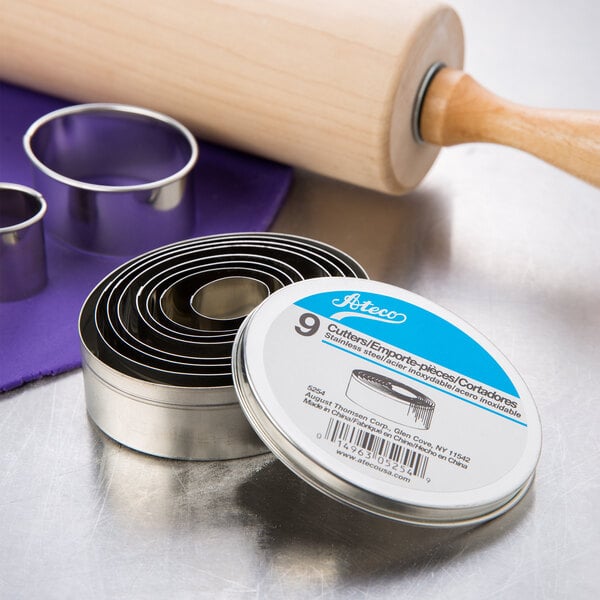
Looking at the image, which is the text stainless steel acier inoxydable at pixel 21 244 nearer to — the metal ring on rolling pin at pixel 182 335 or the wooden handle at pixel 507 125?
the metal ring on rolling pin at pixel 182 335

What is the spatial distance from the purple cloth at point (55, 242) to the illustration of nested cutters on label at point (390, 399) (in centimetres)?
28

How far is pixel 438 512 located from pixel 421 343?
0.15m

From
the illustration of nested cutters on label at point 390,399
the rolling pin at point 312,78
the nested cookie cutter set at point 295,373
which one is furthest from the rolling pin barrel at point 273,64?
the illustration of nested cutters on label at point 390,399

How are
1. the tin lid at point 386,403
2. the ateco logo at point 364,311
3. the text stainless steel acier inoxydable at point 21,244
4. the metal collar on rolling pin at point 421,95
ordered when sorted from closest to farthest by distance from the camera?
the tin lid at point 386,403, the ateco logo at point 364,311, the text stainless steel acier inoxydable at point 21,244, the metal collar on rolling pin at point 421,95

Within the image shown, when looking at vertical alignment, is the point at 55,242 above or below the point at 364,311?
below

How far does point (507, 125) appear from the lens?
1056 mm

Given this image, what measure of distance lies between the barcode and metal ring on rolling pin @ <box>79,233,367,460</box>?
85 mm

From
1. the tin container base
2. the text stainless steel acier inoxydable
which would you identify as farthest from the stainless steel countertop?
the text stainless steel acier inoxydable

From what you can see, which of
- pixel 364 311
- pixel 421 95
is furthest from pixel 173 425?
pixel 421 95

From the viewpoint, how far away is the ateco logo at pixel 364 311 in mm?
840

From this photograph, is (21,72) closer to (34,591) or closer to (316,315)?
(316,315)

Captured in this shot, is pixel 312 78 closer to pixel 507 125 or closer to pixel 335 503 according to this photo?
pixel 507 125

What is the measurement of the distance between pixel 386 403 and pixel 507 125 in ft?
1.33

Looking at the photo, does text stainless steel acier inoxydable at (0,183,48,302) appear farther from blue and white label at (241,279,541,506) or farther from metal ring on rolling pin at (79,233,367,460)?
blue and white label at (241,279,541,506)
